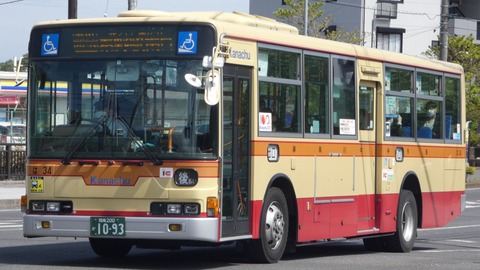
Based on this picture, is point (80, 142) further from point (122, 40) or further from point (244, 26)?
point (244, 26)

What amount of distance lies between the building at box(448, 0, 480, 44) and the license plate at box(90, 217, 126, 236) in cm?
6038

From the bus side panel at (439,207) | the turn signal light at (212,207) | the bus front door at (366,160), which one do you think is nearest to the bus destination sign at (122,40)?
the turn signal light at (212,207)

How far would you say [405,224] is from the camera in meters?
18.4

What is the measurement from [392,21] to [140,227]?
5758 centimetres

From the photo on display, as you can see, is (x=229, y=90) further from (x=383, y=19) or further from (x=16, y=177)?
(x=383, y=19)

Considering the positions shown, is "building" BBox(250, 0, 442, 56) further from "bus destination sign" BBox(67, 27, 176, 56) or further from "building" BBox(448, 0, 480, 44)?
"bus destination sign" BBox(67, 27, 176, 56)

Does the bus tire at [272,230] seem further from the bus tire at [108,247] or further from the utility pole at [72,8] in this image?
the utility pole at [72,8]

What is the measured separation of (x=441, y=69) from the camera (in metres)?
19.9

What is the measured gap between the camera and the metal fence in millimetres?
35188

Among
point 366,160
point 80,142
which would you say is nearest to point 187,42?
point 80,142

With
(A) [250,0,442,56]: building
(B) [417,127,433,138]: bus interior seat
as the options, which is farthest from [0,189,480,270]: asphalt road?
(A) [250,0,442,56]: building

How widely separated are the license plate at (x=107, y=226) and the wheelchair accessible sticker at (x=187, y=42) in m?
2.08

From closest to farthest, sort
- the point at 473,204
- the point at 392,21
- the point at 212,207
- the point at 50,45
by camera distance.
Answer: the point at 212,207
the point at 50,45
the point at 473,204
the point at 392,21

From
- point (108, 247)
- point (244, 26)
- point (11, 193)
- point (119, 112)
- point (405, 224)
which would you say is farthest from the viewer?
point (11, 193)
